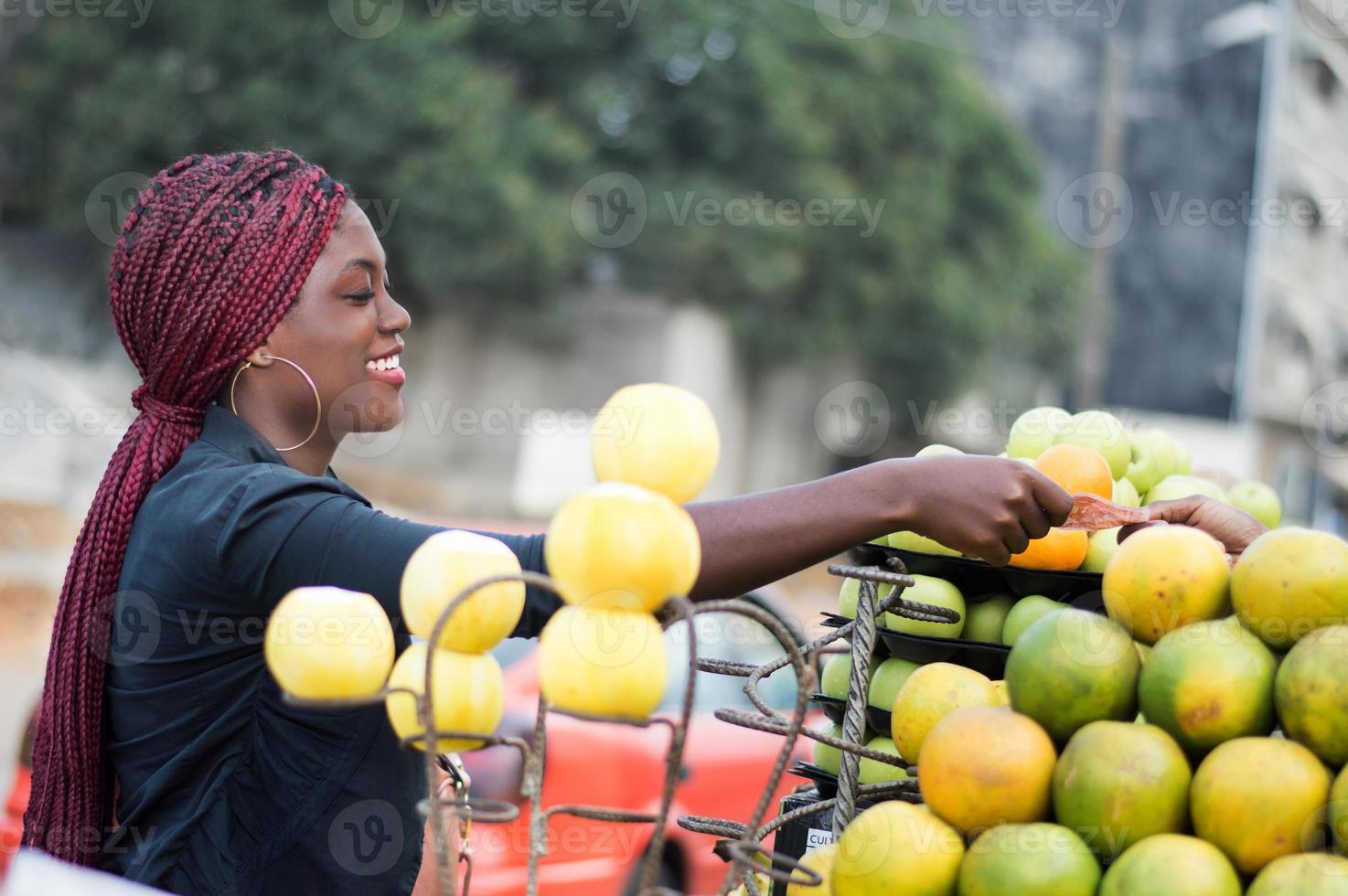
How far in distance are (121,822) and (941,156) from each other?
589 inches

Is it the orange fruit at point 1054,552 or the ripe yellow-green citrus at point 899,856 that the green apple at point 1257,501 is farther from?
the ripe yellow-green citrus at point 899,856

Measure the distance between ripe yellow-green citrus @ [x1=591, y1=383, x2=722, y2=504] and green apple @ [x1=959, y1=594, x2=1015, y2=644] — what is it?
2.89 ft

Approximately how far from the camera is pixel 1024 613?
70.1 inches

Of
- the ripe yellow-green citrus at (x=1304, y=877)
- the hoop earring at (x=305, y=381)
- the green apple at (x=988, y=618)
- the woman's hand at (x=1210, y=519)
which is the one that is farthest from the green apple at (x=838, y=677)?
the hoop earring at (x=305, y=381)

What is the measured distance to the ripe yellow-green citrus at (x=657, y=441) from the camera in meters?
1.11

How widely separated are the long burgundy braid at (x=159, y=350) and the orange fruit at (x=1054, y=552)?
3.67 feet

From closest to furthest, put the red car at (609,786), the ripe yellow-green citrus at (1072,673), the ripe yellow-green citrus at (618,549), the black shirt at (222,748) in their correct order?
1. the ripe yellow-green citrus at (618,549)
2. the ripe yellow-green citrus at (1072,673)
3. the black shirt at (222,748)
4. the red car at (609,786)

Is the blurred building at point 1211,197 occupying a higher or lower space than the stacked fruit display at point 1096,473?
higher

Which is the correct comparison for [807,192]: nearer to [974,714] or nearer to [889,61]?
[889,61]

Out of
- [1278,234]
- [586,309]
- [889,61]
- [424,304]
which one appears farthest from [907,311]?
[1278,234]

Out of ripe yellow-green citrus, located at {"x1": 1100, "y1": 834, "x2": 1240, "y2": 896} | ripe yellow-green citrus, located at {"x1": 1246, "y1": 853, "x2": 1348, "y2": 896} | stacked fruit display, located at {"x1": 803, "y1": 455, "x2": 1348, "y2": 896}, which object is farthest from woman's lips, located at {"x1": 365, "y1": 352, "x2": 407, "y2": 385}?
ripe yellow-green citrus, located at {"x1": 1246, "y1": 853, "x2": 1348, "y2": 896}

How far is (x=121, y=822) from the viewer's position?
5.49ft

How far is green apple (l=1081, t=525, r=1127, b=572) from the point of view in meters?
1.87

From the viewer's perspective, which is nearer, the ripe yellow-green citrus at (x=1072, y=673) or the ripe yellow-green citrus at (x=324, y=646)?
the ripe yellow-green citrus at (x=324, y=646)
